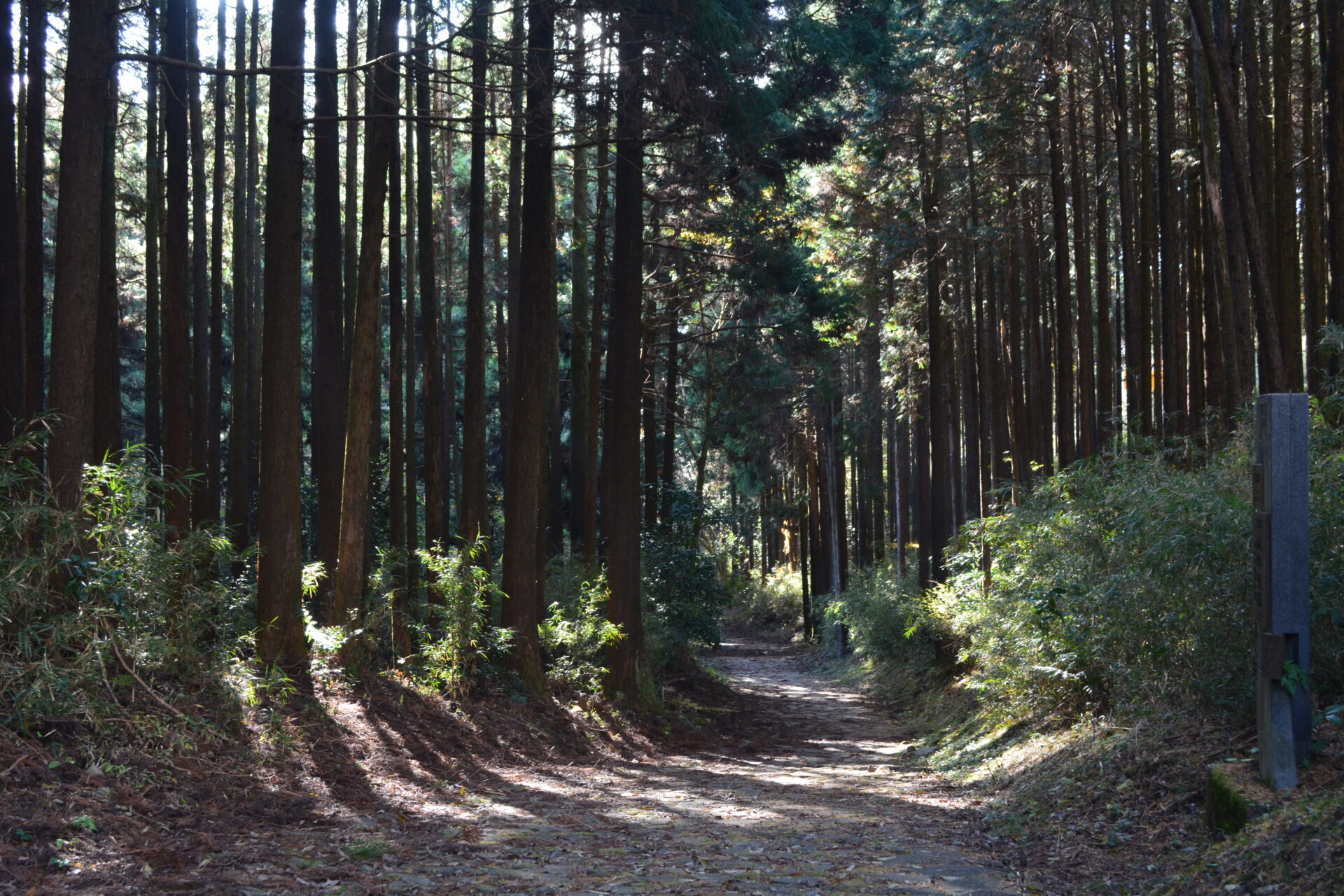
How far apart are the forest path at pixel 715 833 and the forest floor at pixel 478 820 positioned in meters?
0.02

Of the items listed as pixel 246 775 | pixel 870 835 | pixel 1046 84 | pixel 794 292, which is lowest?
pixel 870 835

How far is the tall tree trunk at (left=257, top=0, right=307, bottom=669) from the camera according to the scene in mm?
9609

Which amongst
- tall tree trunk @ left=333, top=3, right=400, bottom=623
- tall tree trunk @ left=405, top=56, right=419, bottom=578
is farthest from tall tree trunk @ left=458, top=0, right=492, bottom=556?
tall tree trunk @ left=405, top=56, right=419, bottom=578

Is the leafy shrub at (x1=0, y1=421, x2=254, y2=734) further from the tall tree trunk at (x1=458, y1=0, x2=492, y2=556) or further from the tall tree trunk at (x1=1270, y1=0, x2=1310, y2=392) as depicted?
the tall tree trunk at (x1=1270, y1=0, x2=1310, y2=392)

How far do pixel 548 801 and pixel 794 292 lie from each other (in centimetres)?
1371

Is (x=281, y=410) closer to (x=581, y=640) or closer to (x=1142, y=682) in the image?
(x=581, y=640)

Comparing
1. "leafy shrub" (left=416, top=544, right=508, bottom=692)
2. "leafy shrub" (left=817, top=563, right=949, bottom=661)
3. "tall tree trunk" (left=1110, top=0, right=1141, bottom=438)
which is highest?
"tall tree trunk" (left=1110, top=0, right=1141, bottom=438)

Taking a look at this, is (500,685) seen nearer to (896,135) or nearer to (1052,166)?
(1052,166)

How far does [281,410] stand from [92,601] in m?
3.08

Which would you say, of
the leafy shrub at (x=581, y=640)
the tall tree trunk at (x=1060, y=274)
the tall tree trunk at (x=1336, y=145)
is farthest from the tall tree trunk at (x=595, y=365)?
the tall tree trunk at (x=1336, y=145)

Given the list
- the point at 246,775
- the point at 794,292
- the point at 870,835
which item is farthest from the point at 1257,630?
the point at 794,292

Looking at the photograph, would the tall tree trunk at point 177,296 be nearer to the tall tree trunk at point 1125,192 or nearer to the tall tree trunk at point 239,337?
the tall tree trunk at point 239,337

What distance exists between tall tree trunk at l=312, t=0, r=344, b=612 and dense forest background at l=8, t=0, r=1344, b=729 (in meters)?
0.05

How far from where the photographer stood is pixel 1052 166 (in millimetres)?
17047
